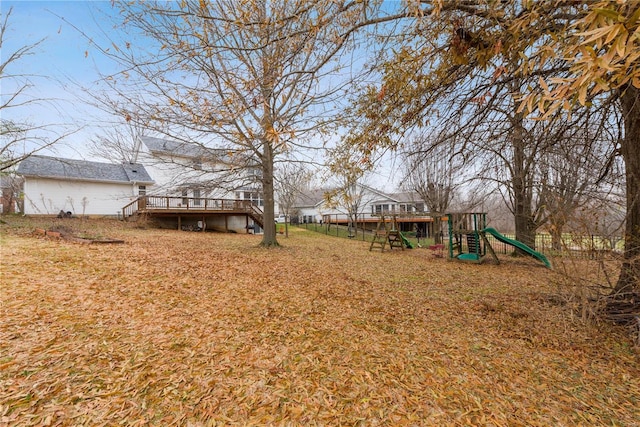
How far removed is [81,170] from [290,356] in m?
22.1

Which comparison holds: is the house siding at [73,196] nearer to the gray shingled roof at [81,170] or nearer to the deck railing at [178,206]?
the gray shingled roof at [81,170]

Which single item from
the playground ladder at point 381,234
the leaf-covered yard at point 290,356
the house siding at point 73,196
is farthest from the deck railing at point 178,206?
the leaf-covered yard at point 290,356

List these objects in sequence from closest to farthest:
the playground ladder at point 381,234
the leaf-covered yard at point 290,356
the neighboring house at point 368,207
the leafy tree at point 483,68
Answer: the leaf-covered yard at point 290,356, the leafy tree at point 483,68, the playground ladder at point 381,234, the neighboring house at point 368,207

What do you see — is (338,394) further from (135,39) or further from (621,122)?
(135,39)

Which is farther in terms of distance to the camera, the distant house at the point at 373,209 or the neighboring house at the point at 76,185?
the distant house at the point at 373,209

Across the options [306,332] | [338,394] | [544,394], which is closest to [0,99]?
[306,332]

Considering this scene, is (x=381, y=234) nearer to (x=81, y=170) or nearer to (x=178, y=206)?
(x=178, y=206)

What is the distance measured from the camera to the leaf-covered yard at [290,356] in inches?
83.3

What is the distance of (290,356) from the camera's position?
9.51ft

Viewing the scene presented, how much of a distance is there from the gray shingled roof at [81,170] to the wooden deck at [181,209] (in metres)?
2.79

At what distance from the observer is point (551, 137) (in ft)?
14.7

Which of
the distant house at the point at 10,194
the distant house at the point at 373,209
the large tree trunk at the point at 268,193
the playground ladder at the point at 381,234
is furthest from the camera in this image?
the distant house at the point at 373,209

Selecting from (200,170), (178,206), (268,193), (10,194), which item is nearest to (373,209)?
(178,206)

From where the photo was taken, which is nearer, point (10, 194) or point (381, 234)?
point (381, 234)
